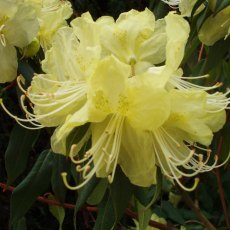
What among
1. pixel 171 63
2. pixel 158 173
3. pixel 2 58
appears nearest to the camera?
pixel 171 63

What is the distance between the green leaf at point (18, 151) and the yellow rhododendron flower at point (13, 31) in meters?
0.12

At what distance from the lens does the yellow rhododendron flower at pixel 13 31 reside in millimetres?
1146

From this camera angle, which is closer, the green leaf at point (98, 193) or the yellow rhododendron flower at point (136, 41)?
the yellow rhododendron flower at point (136, 41)

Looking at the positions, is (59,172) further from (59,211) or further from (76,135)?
(59,211)

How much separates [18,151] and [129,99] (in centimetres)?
41

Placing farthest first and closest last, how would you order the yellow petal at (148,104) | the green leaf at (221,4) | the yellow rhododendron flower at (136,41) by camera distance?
the green leaf at (221,4) → the yellow rhododendron flower at (136,41) → the yellow petal at (148,104)

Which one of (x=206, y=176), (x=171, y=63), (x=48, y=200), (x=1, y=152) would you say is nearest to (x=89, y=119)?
(x=171, y=63)

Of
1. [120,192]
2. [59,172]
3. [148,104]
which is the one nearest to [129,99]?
[148,104]

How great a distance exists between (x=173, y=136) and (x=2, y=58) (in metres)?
0.36

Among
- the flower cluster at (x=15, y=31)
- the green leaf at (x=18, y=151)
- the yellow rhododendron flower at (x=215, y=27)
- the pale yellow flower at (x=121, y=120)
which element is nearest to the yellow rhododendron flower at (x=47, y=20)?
the flower cluster at (x=15, y=31)

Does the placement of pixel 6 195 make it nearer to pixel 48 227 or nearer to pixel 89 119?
pixel 48 227

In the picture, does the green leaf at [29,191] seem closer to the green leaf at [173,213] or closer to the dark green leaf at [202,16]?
the dark green leaf at [202,16]

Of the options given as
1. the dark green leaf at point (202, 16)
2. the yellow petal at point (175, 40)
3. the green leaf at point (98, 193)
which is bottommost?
the green leaf at point (98, 193)

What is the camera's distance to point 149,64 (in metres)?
1.00
